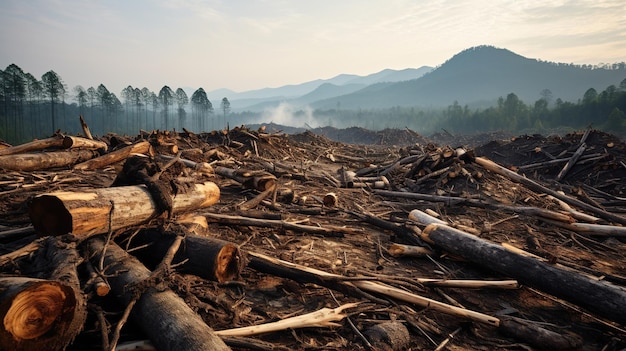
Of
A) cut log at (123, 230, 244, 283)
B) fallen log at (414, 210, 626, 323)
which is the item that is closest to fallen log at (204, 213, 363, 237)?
cut log at (123, 230, 244, 283)

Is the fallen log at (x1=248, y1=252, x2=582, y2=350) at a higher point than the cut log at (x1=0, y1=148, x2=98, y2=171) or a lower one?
lower

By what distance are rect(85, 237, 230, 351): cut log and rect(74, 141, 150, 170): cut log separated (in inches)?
265

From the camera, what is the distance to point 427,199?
9008 millimetres

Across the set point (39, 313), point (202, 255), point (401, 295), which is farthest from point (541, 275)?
point (39, 313)

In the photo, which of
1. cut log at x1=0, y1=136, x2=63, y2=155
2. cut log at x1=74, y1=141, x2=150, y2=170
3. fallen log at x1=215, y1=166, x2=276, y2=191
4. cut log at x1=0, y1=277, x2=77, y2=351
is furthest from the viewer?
cut log at x1=74, y1=141, x2=150, y2=170

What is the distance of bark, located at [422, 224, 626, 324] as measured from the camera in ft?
11.6

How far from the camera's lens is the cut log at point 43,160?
754cm

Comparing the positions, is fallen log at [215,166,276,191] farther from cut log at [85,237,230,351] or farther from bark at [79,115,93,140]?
bark at [79,115,93,140]

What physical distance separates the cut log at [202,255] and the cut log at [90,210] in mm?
356

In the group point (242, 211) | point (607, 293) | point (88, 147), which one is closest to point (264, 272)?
point (242, 211)

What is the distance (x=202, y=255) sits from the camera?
3545mm

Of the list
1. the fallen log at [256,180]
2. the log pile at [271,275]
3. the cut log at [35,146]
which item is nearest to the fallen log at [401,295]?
the log pile at [271,275]

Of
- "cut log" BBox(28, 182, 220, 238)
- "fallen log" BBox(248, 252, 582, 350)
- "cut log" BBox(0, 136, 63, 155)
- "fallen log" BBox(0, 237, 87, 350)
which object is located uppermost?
"cut log" BBox(0, 136, 63, 155)

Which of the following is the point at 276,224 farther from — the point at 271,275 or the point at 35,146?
the point at 35,146
